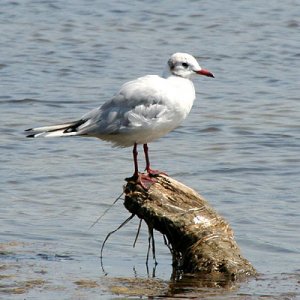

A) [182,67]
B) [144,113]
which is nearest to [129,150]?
[182,67]

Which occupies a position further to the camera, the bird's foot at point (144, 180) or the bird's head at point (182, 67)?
the bird's head at point (182, 67)

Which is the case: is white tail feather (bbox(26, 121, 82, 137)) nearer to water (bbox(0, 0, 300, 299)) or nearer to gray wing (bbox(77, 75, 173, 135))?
gray wing (bbox(77, 75, 173, 135))

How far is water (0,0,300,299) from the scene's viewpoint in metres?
8.41

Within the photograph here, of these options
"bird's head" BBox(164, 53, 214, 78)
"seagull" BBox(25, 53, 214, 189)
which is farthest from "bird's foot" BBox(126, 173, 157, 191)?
"bird's head" BBox(164, 53, 214, 78)

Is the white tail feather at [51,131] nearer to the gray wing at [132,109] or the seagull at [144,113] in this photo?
the seagull at [144,113]

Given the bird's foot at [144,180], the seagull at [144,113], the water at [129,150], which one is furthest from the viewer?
the water at [129,150]

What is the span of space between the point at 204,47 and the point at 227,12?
2834mm

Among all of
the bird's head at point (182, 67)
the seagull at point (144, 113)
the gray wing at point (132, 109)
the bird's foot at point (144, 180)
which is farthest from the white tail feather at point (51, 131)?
the bird's head at point (182, 67)

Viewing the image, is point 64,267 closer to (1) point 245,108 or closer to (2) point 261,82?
(1) point 245,108

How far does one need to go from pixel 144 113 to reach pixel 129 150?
407 centimetres

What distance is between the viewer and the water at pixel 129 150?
8.41 m

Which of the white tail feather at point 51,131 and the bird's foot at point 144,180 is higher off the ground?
the white tail feather at point 51,131

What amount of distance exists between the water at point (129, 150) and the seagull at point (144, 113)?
3.51 feet

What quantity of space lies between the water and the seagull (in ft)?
3.51
